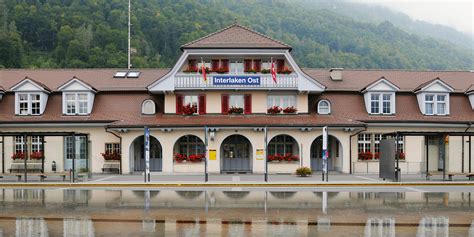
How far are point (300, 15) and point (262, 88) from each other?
252 ft

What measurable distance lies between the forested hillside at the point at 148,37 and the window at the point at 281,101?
3172 centimetres

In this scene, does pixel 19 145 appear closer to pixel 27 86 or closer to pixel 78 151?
pixel 27 86

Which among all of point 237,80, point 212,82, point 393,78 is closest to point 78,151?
point 212,82

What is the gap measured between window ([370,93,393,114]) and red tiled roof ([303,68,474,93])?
4.51 ft

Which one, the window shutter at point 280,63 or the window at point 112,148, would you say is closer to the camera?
the window at point 112,148

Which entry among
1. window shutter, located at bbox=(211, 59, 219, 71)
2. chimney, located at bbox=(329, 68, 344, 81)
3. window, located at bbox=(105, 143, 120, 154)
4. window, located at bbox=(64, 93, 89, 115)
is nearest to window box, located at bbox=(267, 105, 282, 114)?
window shutter, located at bbox=(211, 59, 219, 71)

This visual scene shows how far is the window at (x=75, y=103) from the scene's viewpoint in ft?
114

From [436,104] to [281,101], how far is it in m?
11.1

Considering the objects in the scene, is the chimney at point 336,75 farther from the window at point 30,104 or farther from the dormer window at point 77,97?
the window at point 30,104

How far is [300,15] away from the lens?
107m

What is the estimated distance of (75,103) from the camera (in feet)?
114

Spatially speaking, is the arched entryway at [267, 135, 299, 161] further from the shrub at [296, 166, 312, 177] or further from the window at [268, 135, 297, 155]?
the shrub at [296, 166, 312, 177]

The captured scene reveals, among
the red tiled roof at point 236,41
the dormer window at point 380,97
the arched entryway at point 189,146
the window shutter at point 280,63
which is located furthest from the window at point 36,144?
the dormer window at point 380,97

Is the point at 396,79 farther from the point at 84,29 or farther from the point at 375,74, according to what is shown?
the point at 84,29
